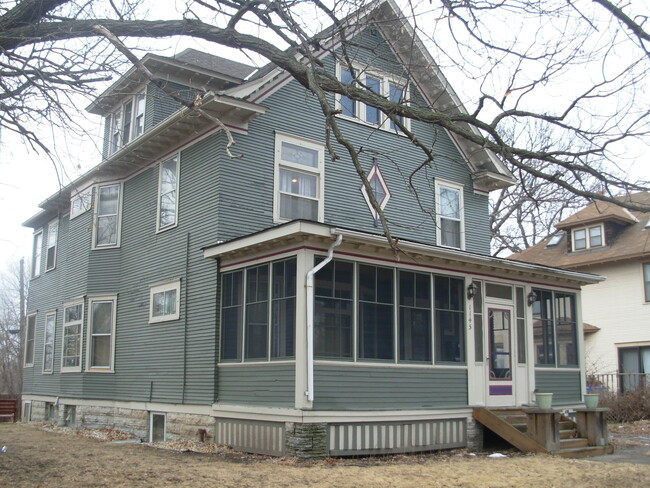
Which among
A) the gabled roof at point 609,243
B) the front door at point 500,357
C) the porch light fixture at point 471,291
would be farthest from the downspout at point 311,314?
the gabled roof at point 609,243

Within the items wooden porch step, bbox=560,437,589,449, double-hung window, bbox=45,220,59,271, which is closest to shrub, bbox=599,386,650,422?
wooden porch step, bbox=560,437,589,449

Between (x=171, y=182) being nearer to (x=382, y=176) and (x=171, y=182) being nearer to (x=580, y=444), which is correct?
(x=382, y=176)

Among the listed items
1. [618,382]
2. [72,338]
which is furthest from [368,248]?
[618,382]

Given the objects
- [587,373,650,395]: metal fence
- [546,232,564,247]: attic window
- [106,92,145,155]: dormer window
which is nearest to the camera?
[106,92,145,155]: dormer window

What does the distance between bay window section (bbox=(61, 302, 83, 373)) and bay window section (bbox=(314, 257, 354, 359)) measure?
28.2 ft

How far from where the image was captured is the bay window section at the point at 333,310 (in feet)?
39.4

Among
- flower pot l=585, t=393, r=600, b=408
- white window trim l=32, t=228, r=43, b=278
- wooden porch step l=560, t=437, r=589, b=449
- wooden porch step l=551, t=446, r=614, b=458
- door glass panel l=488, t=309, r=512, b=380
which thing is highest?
white window trim l=32, t=228, r=43, b=278

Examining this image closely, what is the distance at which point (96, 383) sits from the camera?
57.0ft

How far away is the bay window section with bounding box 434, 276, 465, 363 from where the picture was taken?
1385 cm

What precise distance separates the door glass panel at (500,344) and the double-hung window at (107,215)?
964 centimetres

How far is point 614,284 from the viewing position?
27.3 m

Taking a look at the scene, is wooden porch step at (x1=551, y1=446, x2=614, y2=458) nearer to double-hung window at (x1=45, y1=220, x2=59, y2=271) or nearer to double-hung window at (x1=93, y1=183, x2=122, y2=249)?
double-hung window at (x1=93, y1=183, x2=122, y2=249)

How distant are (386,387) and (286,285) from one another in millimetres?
2624

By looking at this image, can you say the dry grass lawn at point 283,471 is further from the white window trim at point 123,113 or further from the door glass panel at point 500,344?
the white window trim at point 123,113
